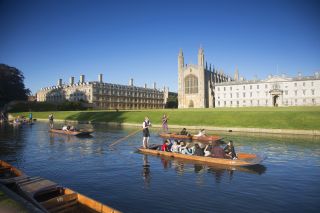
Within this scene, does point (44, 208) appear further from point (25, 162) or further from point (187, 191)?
point (25, 162)

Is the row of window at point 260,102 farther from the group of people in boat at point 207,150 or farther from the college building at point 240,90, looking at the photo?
the group of people in boat at point 207,150

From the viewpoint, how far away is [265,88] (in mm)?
106125

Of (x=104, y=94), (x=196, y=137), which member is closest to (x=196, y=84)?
(x=104, y=94)

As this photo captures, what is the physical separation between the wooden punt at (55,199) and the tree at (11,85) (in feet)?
318

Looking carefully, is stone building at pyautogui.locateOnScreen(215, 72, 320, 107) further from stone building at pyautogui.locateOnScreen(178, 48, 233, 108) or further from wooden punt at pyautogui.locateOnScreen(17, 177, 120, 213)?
wooden punt at pyautogui.locateOnScreen(17, 177, 120, 213)

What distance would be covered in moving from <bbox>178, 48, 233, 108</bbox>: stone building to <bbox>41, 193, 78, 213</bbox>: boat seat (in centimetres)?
10138

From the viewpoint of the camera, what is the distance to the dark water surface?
11617 millimetres

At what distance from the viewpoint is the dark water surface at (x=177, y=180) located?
11.6 m

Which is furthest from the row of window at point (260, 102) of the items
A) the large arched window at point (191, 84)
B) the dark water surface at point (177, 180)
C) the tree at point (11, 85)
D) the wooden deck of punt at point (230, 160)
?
the wooden deck of punt at point (230, 160)

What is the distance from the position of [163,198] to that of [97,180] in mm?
4632

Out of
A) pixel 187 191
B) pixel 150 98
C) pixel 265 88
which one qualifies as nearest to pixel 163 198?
pixel 187 191

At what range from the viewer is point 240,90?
112375 mm

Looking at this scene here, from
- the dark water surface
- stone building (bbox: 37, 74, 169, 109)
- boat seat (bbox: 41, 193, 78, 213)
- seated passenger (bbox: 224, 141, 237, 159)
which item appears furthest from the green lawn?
stone building (bbox: 37, 74, 169, 109)

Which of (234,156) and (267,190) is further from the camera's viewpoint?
(234,156)
